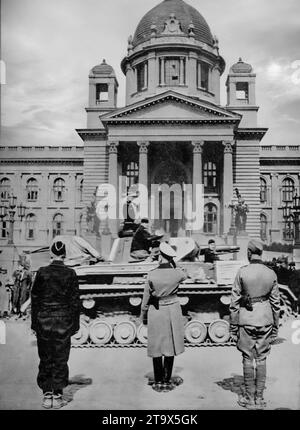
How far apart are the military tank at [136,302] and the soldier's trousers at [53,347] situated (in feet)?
12.1

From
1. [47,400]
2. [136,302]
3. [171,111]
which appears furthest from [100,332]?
[171,111]

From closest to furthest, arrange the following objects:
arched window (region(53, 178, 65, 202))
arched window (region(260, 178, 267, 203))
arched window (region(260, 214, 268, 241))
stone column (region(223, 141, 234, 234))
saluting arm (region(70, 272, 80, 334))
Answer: saluting arm (region(70, 272, 80, 334)) < arched window (region(53, 178, 65, 202)) < arched window (region(260, 214, 268, 241)) < stone column (region(223, 141, 234, 234)) < arched window (region(260, 178, 267, 203))

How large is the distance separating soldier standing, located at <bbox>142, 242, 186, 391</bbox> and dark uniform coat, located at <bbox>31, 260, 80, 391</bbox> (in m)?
1.32

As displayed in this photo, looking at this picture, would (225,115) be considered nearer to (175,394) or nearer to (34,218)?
(34,218)

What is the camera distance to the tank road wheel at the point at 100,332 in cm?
1216

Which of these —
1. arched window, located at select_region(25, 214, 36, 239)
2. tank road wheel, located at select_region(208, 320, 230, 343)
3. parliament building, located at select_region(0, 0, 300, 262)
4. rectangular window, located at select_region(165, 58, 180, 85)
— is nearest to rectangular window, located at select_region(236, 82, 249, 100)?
parliament building, located at select_region(0, 0, 300, 262)

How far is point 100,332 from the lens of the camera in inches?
483

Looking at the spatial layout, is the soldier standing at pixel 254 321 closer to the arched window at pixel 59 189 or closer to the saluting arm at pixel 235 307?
the saluting arm at pixel 235 307

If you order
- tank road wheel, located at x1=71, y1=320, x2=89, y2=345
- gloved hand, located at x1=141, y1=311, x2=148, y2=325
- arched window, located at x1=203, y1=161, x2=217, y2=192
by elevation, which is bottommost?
tank road wheel, located at x1=71, y1=320, x2=89, y2=345

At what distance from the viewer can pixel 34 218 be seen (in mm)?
20703

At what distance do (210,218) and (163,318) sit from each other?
29.2 meters

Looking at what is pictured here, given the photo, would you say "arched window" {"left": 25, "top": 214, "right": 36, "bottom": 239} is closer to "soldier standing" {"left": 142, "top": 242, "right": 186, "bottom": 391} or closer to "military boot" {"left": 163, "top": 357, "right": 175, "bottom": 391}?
"soldier standing" {"left": 142, "top": 242, "right": 186, "bottom": 391}

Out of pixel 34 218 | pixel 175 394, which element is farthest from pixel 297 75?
pixel 34 218

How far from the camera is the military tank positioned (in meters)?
12.3
